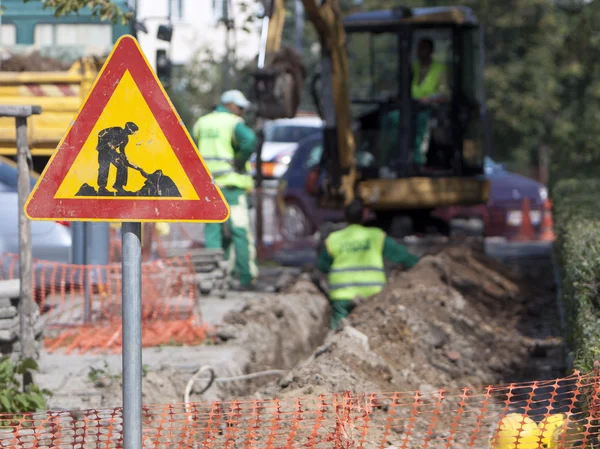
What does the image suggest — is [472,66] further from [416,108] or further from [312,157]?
[312,157]

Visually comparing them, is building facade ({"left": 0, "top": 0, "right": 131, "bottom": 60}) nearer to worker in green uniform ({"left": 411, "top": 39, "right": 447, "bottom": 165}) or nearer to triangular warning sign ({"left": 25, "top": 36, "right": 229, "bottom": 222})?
worker in green uniform ({"left": 411, "top": 39, "right": 447, "bottom": 165})

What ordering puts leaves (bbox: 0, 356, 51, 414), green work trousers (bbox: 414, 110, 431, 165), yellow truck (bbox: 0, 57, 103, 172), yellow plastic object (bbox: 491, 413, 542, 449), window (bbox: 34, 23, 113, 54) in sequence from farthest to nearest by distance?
green work trousers (bbox: 414, 110, 431, 165)
window (bbox: 34, 23, 113, 54)
yellow truck (bbox: 0, 57, 103, 172)
leaves (bbox: 0, 356, 51, 414)
yellow plastic object (bbox: 491, 413, 542, 449)

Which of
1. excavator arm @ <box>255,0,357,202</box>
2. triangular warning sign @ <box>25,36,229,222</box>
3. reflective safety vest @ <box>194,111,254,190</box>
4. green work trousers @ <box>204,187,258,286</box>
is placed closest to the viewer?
triangular warning sign @ <box>25,36,229,222</box>

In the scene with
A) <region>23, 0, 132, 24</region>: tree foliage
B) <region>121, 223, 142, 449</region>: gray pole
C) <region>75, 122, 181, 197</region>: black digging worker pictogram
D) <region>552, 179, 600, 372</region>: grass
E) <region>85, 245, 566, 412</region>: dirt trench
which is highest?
<region>23, 0, 132, 24</region>: tree foliage

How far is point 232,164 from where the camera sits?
500 inches

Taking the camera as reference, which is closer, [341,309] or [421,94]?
[341,309]

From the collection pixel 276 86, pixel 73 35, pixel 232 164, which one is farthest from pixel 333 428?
pixel 73 35

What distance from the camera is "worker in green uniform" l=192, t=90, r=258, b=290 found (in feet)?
41.3

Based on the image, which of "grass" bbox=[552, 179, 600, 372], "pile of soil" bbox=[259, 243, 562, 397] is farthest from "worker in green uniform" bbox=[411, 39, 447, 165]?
"grass" bbox=[552, 179, 600, 372]

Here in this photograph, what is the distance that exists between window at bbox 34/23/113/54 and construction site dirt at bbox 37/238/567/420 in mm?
3681

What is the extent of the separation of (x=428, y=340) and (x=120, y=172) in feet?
18.5

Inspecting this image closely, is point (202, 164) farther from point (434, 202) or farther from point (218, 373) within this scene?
point (434, 202)

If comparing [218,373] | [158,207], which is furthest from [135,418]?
[218,373]

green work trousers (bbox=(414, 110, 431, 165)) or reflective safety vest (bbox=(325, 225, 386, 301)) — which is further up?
green work trousers (bbox=(414, 110, 431, 165))
